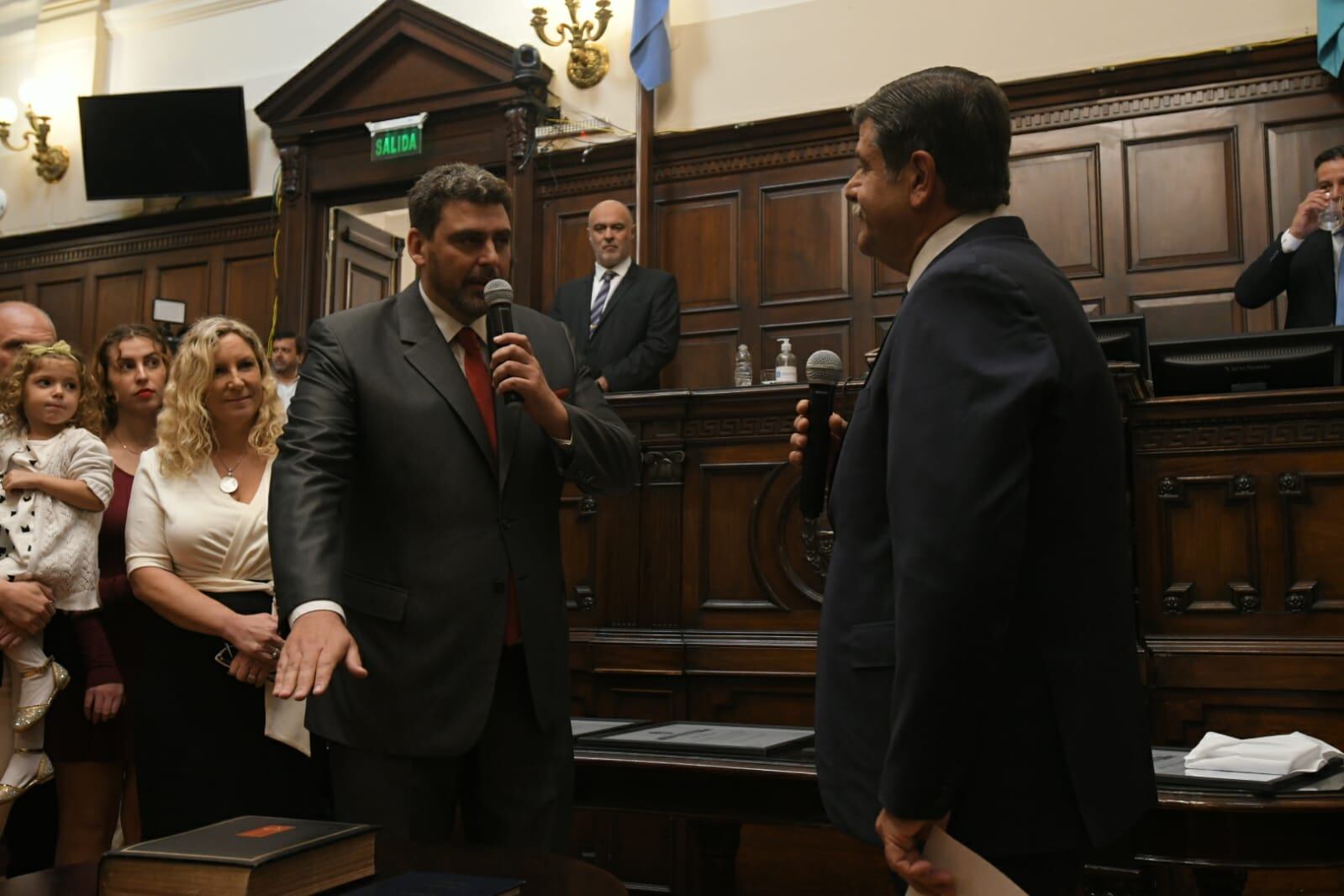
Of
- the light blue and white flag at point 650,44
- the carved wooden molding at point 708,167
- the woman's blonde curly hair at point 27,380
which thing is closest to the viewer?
the woman's blonde curly hair at point 27,380

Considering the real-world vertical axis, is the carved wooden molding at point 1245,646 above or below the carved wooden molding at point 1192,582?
below

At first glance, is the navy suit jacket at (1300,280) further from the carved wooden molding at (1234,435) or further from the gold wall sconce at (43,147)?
the gold wall sconce at (43,147)

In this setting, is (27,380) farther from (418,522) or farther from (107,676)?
(418,522)

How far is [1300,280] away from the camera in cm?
484

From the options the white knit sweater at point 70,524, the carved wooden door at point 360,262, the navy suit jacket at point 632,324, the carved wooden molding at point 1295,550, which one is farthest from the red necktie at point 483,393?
the carved wooden door at point 360,262

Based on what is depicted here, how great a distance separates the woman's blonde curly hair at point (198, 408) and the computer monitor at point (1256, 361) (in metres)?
2.61

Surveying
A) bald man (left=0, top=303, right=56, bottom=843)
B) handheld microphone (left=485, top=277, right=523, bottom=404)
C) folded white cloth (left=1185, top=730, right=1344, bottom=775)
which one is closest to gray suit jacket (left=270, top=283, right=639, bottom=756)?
handheld microphone (left=485, top=277, right=523, bottom=404)

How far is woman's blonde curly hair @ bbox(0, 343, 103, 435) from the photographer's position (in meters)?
3.09

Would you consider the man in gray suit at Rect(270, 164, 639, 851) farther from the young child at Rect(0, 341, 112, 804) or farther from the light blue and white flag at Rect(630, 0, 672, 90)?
the light blue and white flag at Rect(630, 0, 672, 90)

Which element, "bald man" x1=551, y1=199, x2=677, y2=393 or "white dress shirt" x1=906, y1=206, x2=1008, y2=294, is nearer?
"white dress shirt" x1=906, y1=206, x2=1008, y2=294

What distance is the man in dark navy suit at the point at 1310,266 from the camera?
467 cm

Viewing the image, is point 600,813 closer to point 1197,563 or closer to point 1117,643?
point 1197,563

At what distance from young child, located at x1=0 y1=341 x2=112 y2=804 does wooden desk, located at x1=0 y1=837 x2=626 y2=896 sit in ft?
4.77

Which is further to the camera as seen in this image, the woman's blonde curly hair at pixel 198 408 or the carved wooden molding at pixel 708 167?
the carved wooden molding at pixel 708 167
